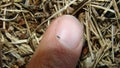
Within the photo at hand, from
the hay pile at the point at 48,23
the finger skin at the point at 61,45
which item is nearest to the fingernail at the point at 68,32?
the finger skin at the point at 61,45

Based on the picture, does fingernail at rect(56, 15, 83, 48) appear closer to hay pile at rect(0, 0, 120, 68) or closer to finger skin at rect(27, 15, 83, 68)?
finger skin at rect(27, 15, 83, 68)

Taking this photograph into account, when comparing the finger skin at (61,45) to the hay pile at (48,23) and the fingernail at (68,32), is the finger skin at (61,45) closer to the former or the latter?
the fingernail at (68,32)

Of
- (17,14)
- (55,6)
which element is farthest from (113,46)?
(17,14)

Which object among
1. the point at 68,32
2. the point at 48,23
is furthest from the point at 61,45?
the point at 48,23

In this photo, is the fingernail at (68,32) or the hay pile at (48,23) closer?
the fingernail at (68,32)

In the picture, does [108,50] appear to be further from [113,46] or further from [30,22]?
[30,22]

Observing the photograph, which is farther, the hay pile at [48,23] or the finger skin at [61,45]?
the hay pile at [48,23]
